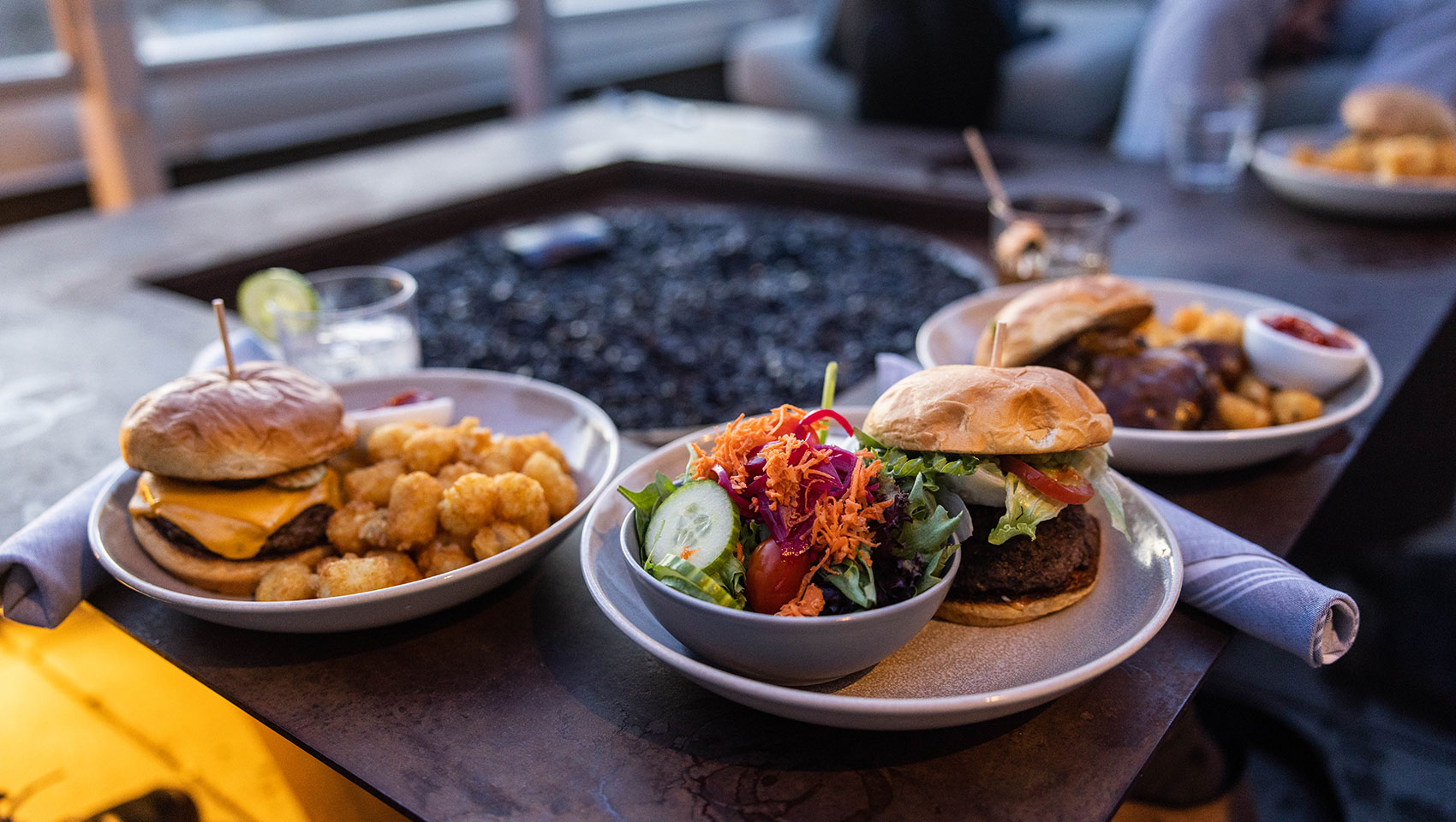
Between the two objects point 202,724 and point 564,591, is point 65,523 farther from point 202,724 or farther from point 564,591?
point 564,591

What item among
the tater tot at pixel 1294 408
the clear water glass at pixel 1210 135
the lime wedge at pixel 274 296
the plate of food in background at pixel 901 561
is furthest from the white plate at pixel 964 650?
the clear water glass at pixel 1210 135

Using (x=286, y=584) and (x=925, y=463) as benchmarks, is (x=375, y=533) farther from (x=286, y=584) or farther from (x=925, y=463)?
(x=925, y=463)

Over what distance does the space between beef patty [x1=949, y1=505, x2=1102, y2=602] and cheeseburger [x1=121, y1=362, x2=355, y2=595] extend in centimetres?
72

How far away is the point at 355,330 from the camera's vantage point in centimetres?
168

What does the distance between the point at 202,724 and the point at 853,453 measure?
903 millimetres

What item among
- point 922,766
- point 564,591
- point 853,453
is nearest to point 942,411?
point 853,453

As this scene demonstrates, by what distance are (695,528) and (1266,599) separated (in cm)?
61

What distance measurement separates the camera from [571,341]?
2357 millimetres

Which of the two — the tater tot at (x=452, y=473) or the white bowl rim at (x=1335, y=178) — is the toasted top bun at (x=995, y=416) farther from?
the white bowl rim at (x=1335, y=178)

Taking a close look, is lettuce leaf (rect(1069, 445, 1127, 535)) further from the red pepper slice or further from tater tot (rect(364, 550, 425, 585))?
tater tot (rect(364, 550, 425, 585))

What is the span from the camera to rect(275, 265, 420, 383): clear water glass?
1611mm

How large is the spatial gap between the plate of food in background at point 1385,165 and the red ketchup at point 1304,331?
3.90 feet

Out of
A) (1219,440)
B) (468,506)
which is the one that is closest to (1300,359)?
(1219,440)

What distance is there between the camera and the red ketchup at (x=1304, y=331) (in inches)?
59.2
